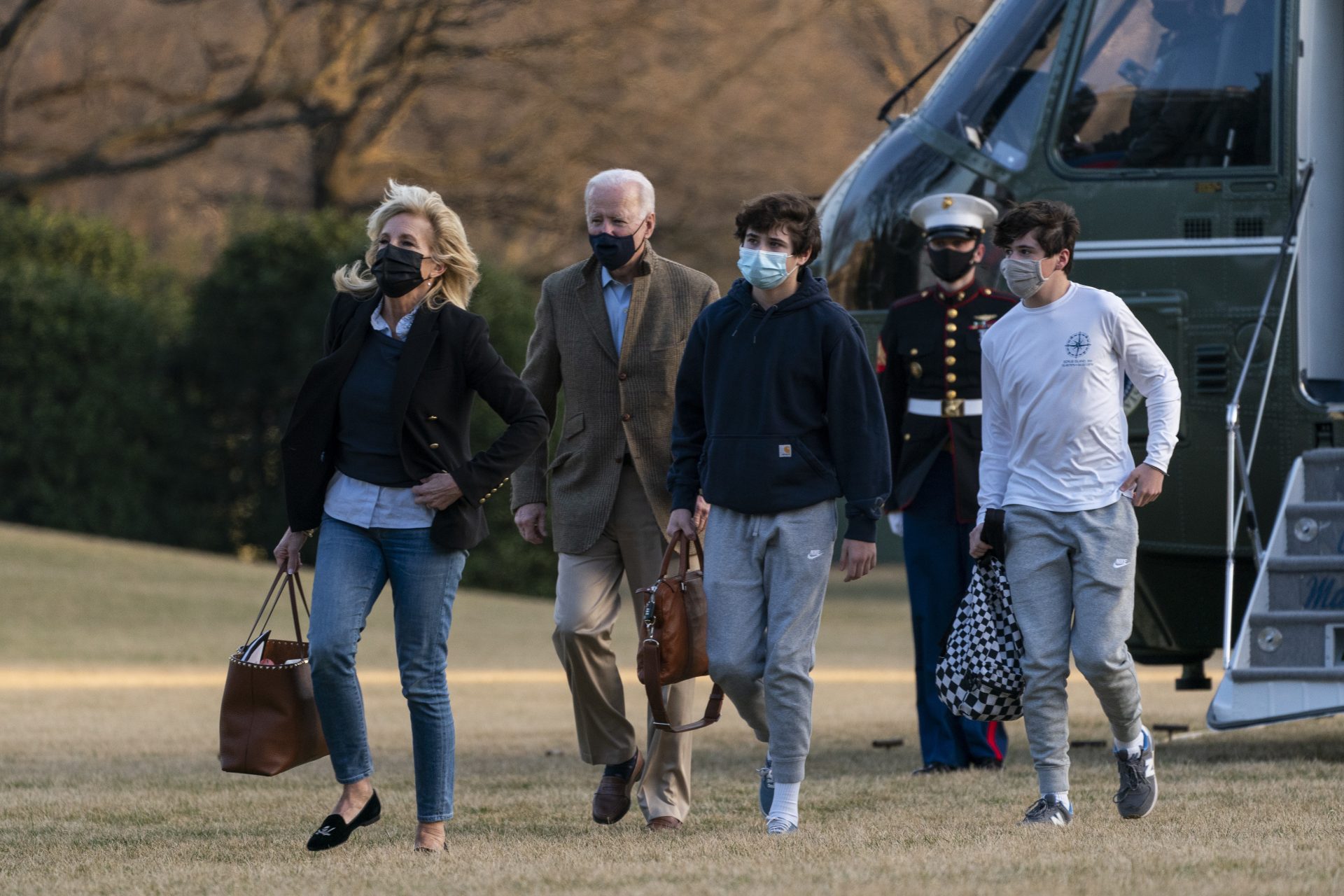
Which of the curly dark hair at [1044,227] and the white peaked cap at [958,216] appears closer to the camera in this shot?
the curly dark hair at [1044,227]

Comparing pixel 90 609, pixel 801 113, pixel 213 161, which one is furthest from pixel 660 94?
pixel 90 609

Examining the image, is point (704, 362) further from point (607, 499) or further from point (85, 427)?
point (85, 427)

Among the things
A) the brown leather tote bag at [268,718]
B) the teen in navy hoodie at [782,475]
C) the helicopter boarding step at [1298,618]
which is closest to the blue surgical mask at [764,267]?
the teen in navy hoodie at [782,475]

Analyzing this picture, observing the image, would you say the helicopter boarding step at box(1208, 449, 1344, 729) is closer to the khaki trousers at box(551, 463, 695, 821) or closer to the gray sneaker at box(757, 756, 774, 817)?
the gray sneaker at box(757, 756, 774, 817)

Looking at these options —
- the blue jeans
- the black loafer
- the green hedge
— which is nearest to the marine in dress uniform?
the blue jeans

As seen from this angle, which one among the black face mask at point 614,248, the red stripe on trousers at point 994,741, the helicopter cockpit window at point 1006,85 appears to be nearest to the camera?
the black face mask at point 614,248

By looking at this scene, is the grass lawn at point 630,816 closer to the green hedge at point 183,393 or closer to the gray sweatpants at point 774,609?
the gray sweatpants at point 774,609

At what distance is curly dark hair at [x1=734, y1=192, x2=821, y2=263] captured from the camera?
571cm

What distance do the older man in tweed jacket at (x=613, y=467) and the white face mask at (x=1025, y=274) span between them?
3.48ft

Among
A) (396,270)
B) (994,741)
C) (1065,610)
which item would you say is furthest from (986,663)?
(994,741)

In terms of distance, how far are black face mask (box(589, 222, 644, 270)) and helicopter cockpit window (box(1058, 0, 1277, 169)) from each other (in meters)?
2.42

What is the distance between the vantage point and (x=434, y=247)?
5.69 metres

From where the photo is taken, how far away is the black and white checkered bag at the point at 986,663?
5.75m

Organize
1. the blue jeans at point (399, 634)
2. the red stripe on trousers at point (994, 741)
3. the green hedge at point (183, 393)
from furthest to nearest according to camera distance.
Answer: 1. the green hedge at point (183, 393)
2. the red stripe on trousers at point (994, 741)
3. the blue jeans at point (399, 634)
